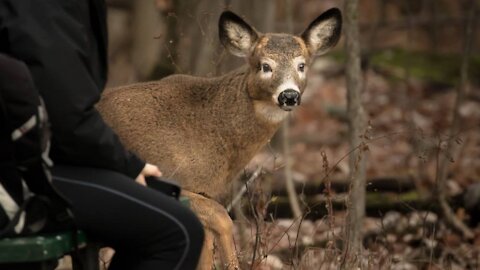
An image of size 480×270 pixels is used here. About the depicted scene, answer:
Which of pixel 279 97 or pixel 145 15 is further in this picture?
pixel 145 15

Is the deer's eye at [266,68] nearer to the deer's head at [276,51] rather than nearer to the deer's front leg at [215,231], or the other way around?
the deer's head at [276,51]

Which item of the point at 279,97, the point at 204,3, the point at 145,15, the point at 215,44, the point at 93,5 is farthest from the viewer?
the point at 145,15

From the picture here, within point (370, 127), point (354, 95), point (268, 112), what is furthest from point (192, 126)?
point (354, 95)

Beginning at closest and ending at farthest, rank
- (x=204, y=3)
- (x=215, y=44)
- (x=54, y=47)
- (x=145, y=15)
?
(x=54, y=47), (x=215, y=44), (x=204, y=3), (x=145, y=15)

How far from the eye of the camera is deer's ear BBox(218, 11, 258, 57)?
7.07m

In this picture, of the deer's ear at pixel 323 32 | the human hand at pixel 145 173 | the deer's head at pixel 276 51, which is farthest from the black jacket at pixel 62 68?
the deer's ear at pixel 323 32

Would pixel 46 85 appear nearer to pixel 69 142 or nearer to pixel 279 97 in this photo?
pixel 69 142

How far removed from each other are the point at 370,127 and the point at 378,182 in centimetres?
471

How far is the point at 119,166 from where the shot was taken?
15.4 feet

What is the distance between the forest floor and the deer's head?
47 centimetres

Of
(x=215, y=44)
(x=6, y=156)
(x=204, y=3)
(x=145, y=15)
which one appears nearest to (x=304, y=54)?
(x=215, y=44)

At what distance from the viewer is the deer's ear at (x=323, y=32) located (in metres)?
7.10

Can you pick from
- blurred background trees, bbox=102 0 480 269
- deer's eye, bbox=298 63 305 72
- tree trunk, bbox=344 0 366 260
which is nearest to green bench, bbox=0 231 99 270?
blurred background trees, bbox=102 0 480 269

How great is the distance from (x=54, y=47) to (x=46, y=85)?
0.54 ft
